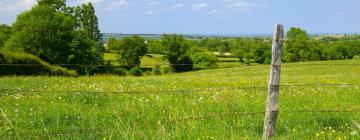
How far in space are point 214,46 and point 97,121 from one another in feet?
437

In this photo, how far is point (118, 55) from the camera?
350ft

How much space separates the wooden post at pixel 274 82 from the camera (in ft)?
22.9

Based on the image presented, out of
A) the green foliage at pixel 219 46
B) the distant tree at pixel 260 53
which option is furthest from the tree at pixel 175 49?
the green foliage at pixel 219 46

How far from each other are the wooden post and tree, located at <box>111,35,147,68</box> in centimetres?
9149

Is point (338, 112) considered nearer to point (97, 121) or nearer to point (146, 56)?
point (97, 121)

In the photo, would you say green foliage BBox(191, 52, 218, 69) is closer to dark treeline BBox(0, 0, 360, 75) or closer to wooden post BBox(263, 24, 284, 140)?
dark treeline BBox(0, 0, 360, 75)

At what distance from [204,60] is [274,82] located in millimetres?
112037

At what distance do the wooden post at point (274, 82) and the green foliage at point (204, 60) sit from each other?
348 ft

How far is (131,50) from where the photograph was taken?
102 metres

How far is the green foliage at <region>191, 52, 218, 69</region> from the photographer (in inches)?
4557

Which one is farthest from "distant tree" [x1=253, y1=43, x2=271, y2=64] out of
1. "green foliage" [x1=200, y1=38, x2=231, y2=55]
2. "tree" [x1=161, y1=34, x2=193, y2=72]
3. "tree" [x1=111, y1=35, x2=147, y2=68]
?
"tree" [x1=111, y1=35, x2=147, y2=68]

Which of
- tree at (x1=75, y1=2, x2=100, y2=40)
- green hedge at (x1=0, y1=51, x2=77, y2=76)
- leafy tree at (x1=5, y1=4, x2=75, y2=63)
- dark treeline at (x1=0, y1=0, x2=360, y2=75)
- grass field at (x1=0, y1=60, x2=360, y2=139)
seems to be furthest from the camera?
tree at (x1=75, y1=2, x2=100, y2=40)

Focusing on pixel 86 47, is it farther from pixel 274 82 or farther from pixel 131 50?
pixel 274 82

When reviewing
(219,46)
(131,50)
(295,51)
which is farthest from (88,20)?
(219,46)
